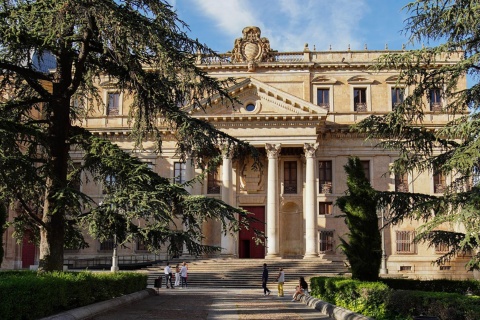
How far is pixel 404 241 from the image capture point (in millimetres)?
42219

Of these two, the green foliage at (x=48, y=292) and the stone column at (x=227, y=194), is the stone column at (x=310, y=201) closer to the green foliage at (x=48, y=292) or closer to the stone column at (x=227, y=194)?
the stone column at (x=227, y=194)

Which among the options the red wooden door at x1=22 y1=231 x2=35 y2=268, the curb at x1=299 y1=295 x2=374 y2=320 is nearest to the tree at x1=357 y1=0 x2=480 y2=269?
the curb at x1=299 y1=295 x2=374 y2=320

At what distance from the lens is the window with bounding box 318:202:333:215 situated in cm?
4300

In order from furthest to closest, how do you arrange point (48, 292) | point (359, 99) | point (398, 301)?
point (359, 99)
point (398, 301)
point (48, 292)

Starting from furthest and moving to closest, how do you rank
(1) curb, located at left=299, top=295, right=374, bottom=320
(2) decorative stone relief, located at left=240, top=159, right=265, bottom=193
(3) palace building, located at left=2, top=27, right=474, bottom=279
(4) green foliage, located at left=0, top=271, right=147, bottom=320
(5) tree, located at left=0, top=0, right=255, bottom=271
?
(2) decorative stone relief, located at left=240, top=159, right=265, bottom=193, (3) palace building, located at left=2, top=27, right=474, bottom=279, (1) curb, located at left=299, top=295, right=374, bottom=320, (5) tree, located at left=0, top=0, right=255, bottom=271, (4) green foliage, located at left=0, top=271, right=147, bottom=320

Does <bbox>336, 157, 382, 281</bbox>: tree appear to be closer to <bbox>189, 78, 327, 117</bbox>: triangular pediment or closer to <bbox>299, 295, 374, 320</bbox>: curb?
<bbox>299, 295, 374, 320</bbox>: curb

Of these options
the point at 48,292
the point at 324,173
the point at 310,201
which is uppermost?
the point at 324,173

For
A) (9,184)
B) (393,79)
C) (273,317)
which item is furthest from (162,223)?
(393,79)

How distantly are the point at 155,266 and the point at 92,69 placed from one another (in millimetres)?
23634

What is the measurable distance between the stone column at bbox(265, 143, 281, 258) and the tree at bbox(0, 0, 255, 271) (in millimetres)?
25373

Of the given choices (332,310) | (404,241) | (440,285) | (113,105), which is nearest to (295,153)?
(404,241)

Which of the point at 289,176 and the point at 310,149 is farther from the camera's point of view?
the point at 289,176

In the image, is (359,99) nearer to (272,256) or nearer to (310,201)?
(310,201)

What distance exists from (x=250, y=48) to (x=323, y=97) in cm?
691
